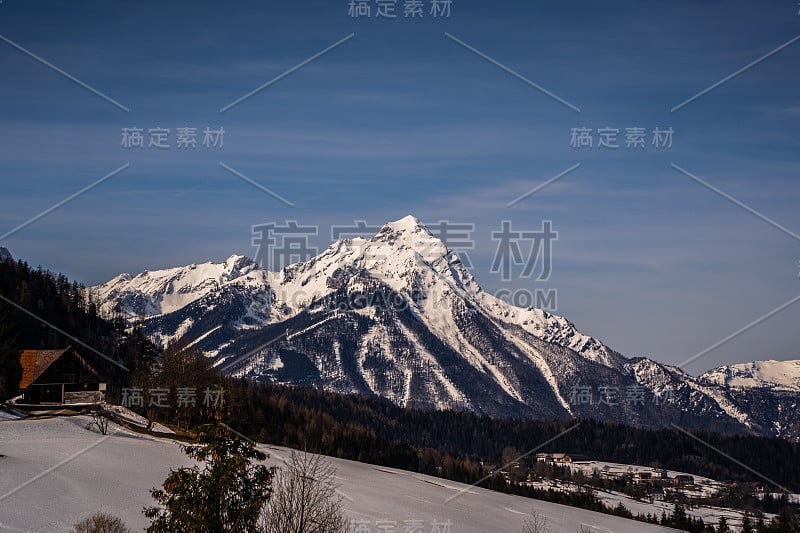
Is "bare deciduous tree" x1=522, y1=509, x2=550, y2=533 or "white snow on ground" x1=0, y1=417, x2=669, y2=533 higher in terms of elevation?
"white snow on ground" x1=0, y1=417, x2=669, y2=533

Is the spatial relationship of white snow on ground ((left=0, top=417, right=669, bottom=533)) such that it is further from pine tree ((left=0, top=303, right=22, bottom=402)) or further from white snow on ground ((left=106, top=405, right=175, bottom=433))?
pine tree ((left=0, top=303, right=22, bottom=402))

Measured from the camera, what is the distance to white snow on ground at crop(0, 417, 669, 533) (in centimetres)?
5284

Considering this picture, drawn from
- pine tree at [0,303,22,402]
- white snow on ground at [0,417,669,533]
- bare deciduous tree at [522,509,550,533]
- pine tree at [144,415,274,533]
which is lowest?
bare deciduous tree at [522,509,550,533]

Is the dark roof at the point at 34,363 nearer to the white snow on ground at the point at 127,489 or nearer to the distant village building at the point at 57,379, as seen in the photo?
the distant village building at the point at 57,379

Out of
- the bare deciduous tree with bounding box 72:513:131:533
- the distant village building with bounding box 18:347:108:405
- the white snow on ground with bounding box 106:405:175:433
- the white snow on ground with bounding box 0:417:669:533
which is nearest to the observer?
the bare deciduous tree with bounding box 72:513:131:533

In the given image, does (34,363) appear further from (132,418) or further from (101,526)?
(101,526)

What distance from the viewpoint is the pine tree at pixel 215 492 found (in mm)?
35219

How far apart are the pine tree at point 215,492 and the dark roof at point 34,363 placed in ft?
207

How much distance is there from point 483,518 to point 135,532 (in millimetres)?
37283

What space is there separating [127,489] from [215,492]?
92.7 ft

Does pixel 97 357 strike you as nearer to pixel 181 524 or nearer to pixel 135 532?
pixel 135 532

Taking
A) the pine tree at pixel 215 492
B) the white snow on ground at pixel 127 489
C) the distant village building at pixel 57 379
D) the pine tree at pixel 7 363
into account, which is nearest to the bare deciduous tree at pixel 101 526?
the white snow on ground at pixel 127 489

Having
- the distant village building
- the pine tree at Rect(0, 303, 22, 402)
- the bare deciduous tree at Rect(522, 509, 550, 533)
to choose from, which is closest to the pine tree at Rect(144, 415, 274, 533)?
the bare deciduous tree at Rect(522, 509, 550, 533)

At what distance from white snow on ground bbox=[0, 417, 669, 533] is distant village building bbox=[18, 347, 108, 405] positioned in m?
13.3
